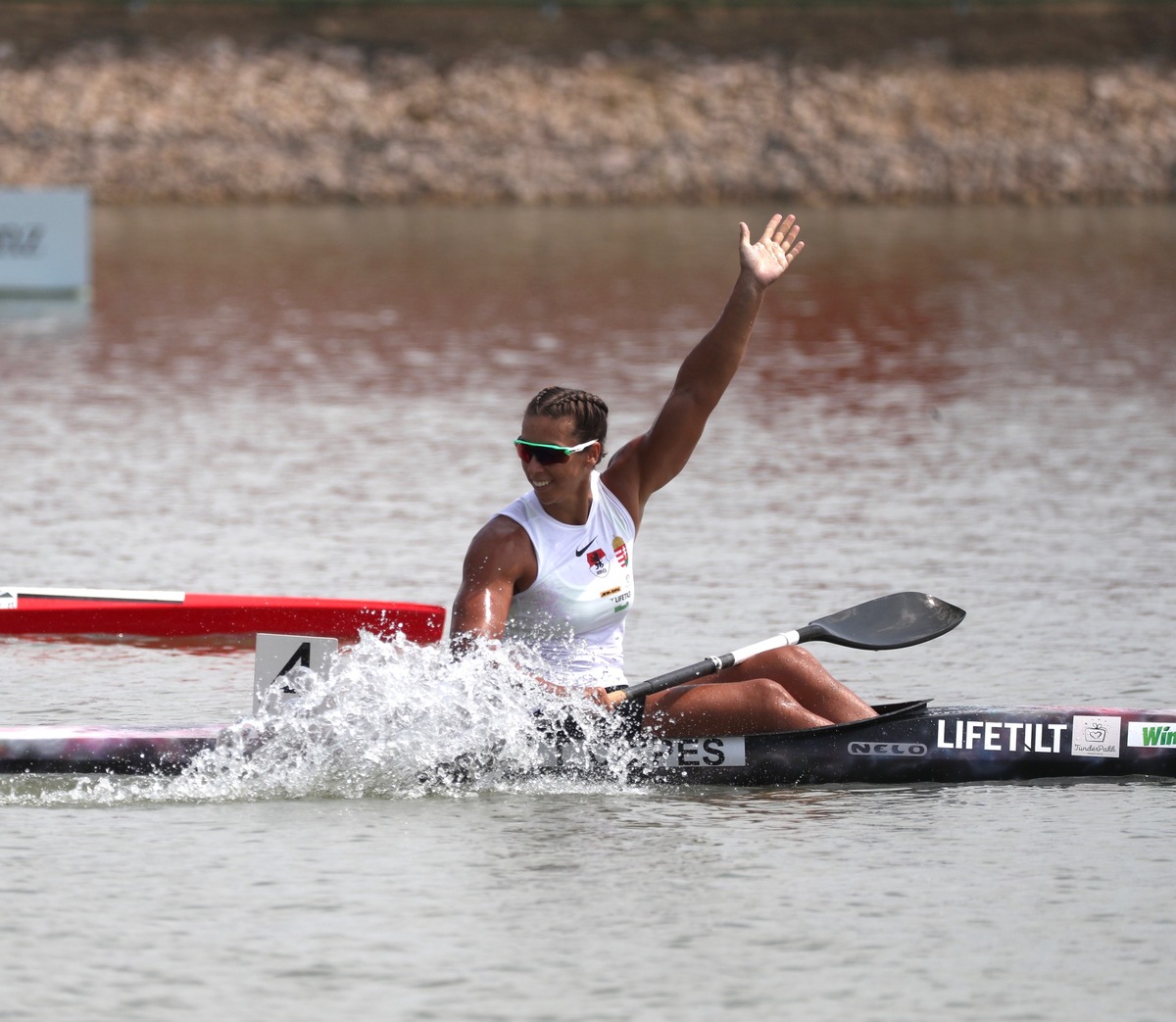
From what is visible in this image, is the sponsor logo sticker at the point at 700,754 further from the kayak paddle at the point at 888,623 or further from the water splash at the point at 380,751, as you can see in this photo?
the kayak paddle at the point at 888,623

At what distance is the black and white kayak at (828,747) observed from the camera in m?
7.14

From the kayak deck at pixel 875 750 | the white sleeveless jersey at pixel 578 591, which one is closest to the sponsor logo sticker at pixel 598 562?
the white sleeveless jersey at pixel 578 591

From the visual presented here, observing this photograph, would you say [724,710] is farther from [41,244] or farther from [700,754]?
[41,244]

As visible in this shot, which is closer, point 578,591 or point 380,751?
point 578,591

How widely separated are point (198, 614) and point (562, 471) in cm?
299

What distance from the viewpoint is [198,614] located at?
30.6 ft

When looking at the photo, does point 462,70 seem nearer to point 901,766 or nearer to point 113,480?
point 113,480

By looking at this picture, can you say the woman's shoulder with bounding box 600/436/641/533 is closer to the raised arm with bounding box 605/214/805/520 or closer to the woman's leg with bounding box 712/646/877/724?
the raised arm with bounding box 605/214/805/520

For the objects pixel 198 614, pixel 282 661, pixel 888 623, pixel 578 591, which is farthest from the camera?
pixel 198 614

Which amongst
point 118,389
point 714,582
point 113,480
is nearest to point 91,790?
point 714,582

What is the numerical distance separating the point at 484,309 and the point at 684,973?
60.1 feet

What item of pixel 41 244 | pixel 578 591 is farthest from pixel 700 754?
pixel 41 244

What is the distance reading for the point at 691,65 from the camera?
42.3m

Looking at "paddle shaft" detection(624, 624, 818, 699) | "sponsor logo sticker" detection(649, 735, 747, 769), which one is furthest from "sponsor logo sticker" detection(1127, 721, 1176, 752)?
"sponsor logo sticker" detection(649, 735, 747, 769)
